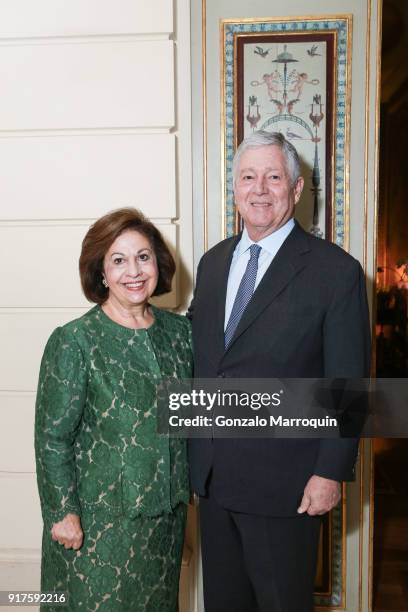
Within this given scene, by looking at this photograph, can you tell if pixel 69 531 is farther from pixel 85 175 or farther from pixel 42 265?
pixel 85 175

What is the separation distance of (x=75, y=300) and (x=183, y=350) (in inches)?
30.9

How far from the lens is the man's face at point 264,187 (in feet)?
5.62

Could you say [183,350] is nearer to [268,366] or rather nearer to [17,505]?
[268,366]

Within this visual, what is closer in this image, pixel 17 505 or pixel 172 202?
pixel 172 202

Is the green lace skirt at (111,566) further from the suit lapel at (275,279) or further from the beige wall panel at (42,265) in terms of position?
the beige wall panel at (42,265)

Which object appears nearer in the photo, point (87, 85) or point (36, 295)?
point (87, 85)

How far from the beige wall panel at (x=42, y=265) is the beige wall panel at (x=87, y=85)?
40 centimetres

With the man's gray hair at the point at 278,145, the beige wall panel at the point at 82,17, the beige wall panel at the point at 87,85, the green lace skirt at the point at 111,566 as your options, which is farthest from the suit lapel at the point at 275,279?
the beige wall panel at the point at 82,17

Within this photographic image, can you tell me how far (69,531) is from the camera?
156cm

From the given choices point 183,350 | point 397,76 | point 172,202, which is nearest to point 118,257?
point 183,350

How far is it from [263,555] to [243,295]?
2.40ft

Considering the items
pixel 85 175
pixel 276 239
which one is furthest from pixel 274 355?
pixel 85 175

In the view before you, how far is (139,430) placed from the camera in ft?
5.11

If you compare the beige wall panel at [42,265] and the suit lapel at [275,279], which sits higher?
the beige wall panel at [42,265]
